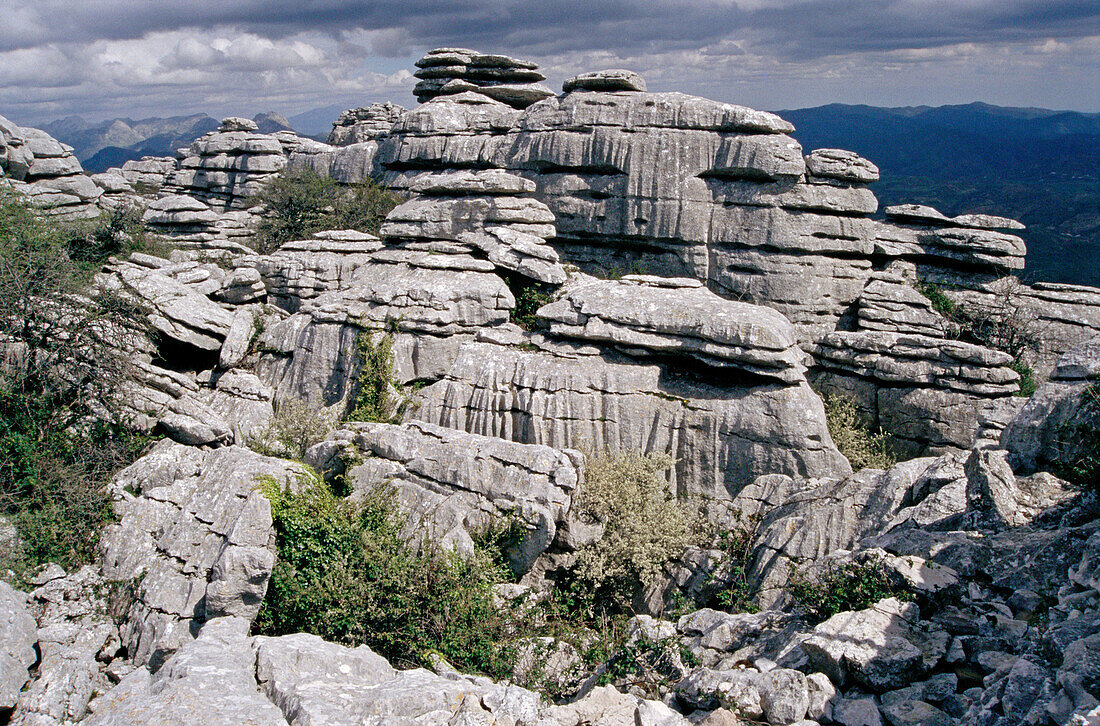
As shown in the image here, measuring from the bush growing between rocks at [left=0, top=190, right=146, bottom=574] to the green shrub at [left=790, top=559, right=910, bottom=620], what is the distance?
14.3m

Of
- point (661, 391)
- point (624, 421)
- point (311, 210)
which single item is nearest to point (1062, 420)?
point (661, 391)

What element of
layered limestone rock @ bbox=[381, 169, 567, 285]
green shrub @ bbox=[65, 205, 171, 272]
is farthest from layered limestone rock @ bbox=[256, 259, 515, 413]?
green shrub @ bbox=[65, 205, 171, 272]

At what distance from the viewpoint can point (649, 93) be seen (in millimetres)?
28266

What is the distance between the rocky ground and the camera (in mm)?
8008

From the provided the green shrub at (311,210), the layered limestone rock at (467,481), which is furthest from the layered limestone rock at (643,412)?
the green shrub at (311,210)

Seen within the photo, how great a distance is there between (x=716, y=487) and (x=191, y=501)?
12.6 m

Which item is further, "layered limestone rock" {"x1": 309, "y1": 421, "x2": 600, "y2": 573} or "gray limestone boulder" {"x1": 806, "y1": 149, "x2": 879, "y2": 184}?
"gray limestone boulder" {"x1": 806, "y1": 149, "x2": 879, "y2": 184}

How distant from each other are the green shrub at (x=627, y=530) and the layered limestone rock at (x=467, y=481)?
0.47m

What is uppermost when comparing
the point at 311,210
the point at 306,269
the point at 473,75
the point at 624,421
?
the point at 473,75

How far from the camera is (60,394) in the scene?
53.6ft

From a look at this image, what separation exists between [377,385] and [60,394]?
25.5 feet

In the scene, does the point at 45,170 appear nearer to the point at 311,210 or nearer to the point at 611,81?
the point at 311,210

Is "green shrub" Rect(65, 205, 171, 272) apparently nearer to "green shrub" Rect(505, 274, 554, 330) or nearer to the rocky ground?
the rocky ground

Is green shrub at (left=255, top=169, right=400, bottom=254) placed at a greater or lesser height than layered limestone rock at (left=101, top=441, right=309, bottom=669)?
greater
